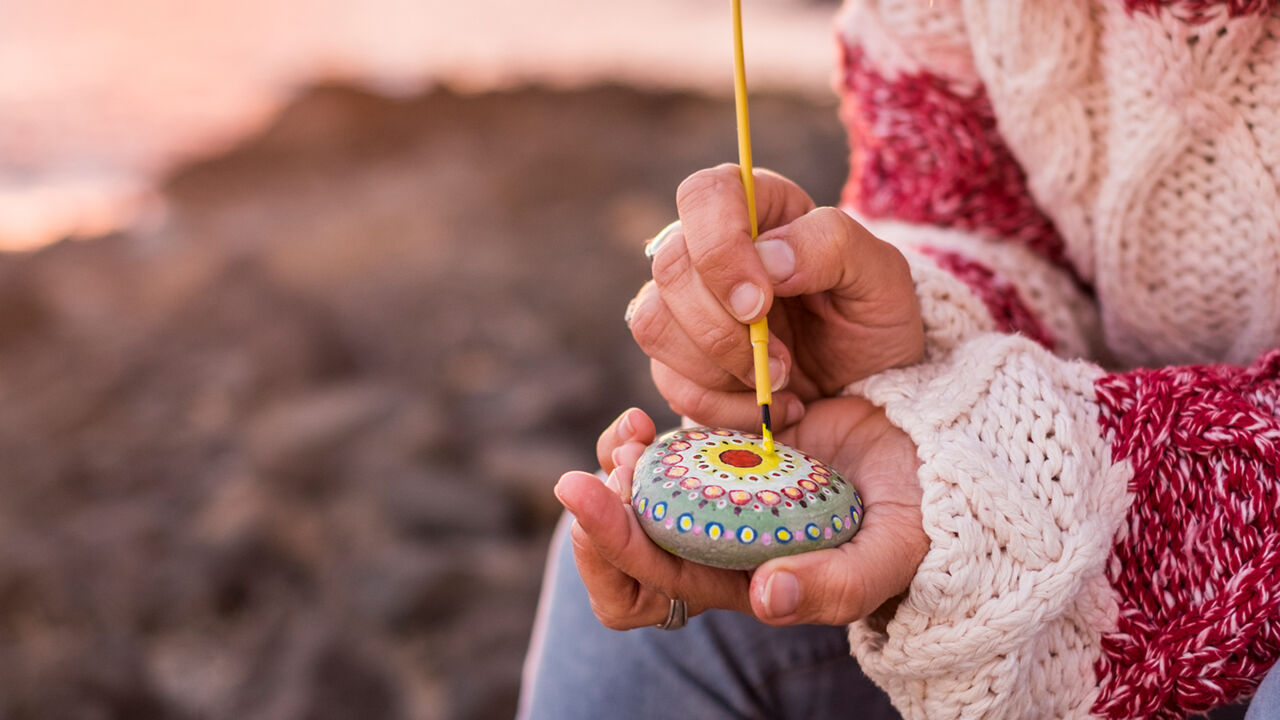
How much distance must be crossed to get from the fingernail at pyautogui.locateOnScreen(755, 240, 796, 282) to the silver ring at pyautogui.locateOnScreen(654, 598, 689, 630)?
0.94 feet

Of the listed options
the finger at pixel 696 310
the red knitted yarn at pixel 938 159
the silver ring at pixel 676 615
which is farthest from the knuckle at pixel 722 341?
the red knitted yarn at pixel 938 159

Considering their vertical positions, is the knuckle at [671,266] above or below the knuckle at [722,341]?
above

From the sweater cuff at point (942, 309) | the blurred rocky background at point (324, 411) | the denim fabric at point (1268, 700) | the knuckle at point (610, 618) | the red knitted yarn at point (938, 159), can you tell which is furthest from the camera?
the blurred rocky background at point (324, 411)

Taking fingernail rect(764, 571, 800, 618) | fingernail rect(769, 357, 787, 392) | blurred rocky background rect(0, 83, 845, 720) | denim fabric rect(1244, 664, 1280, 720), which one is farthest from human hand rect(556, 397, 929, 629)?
blurred rocky background rect(0, 83, 845, 720)

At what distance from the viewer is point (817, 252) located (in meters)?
0.82

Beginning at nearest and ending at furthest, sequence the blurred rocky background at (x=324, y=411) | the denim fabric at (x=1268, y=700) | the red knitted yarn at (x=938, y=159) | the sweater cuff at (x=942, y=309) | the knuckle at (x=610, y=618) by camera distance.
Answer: the denim fabric at (x=1268, y=700), the knuckle at (x=610, y=618), the sweater cuff at (x=942, y=309), the red knitted yarn at (x=938, y=159), the blurred rocky background at (x=324, y=411)

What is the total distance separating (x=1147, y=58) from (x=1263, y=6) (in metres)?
0.10

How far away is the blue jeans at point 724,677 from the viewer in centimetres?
97

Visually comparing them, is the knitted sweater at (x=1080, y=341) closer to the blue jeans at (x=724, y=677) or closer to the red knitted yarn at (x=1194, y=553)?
the red knitted yarn at (x=1194, y=553)

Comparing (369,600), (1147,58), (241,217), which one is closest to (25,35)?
(241,217)

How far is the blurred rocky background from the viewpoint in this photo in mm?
2006

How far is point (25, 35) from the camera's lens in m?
5.45

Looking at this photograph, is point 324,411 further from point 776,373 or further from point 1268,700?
point 1268,700

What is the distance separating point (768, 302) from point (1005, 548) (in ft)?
0.89
